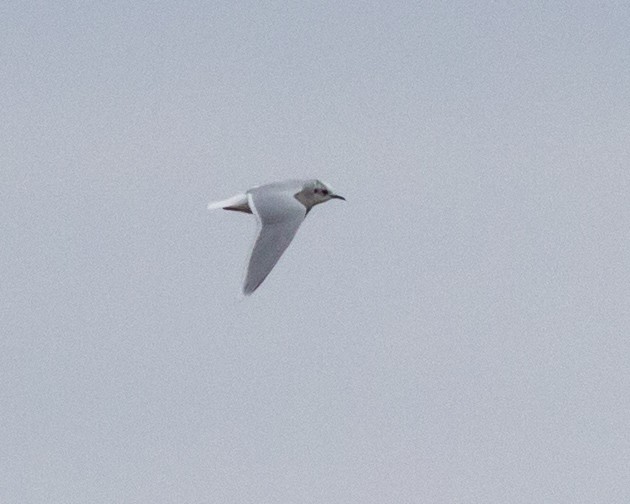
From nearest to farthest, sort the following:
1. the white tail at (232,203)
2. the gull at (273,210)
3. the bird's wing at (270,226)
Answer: the bird's wing at (270,226) < the gull at (273,210) < the white tail at (232,203)

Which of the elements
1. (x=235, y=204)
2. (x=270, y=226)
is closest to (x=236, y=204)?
(x=235, y=204)

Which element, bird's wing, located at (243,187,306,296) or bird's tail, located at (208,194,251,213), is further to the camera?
bird's tail, located at (208,194,251,213)

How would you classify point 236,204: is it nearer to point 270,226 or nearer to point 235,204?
point 235,204

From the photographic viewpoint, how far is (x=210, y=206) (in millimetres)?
24281

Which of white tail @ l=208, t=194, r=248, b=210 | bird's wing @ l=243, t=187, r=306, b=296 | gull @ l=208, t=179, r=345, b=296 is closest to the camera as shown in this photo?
bird's wing @ l=243, t=187, r=306, b=296

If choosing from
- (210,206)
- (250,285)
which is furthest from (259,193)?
(250,285)

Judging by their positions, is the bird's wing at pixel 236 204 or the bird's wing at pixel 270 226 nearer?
the bird's wing at pixel 270 226

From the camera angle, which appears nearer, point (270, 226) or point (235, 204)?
point (270, 226)

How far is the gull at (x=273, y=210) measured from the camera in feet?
71.9

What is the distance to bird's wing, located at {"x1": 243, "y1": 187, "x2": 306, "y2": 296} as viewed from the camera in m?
21.8

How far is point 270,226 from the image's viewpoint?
74.7 ft

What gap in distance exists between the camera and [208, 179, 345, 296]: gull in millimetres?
21922

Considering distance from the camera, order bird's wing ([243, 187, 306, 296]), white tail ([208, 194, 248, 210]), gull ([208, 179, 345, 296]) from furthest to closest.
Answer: white tail ([208, 194, 248, 210])
gull ([208, 179, 345, 296])
bird's wing ([243, 187, 306, 296])

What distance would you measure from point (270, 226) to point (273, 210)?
501 mm
